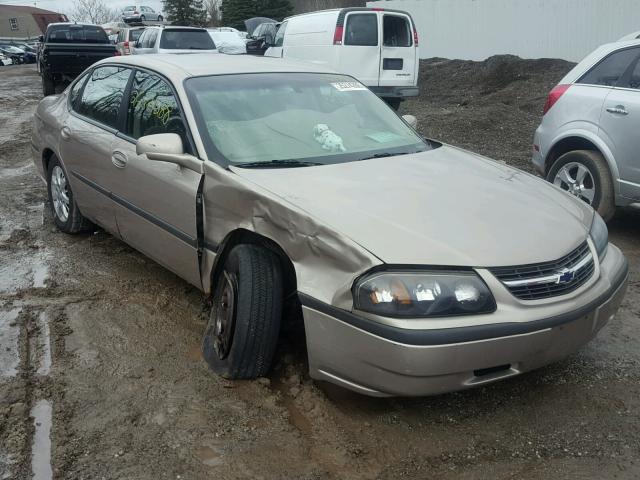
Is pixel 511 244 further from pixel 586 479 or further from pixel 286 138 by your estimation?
pixel 286 138

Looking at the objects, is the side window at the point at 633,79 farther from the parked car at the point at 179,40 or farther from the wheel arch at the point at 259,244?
the parked car at the point at 179,40

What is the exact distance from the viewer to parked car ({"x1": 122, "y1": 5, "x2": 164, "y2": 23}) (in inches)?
1932

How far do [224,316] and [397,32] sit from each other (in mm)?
11212

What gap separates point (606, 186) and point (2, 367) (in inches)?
183

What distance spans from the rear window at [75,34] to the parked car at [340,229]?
1564 centimetres

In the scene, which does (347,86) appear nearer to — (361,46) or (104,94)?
(104,94)

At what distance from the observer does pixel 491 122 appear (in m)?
11.5

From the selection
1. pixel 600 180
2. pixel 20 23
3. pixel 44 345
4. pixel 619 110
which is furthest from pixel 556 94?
pixel 20 23

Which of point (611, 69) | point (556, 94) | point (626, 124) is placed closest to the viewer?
point (626, 124)

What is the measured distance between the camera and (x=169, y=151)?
3.68 meters

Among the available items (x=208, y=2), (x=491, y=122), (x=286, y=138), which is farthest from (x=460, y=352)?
(x=208, y=2)

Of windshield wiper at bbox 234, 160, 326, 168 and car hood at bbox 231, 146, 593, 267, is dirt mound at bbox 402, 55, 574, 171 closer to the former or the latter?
car hood at bbox 231, 146, 593, 267

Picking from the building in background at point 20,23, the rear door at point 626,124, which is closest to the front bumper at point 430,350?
the rear door at point 626,124

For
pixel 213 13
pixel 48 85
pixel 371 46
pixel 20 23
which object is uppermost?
pixel 371 46
